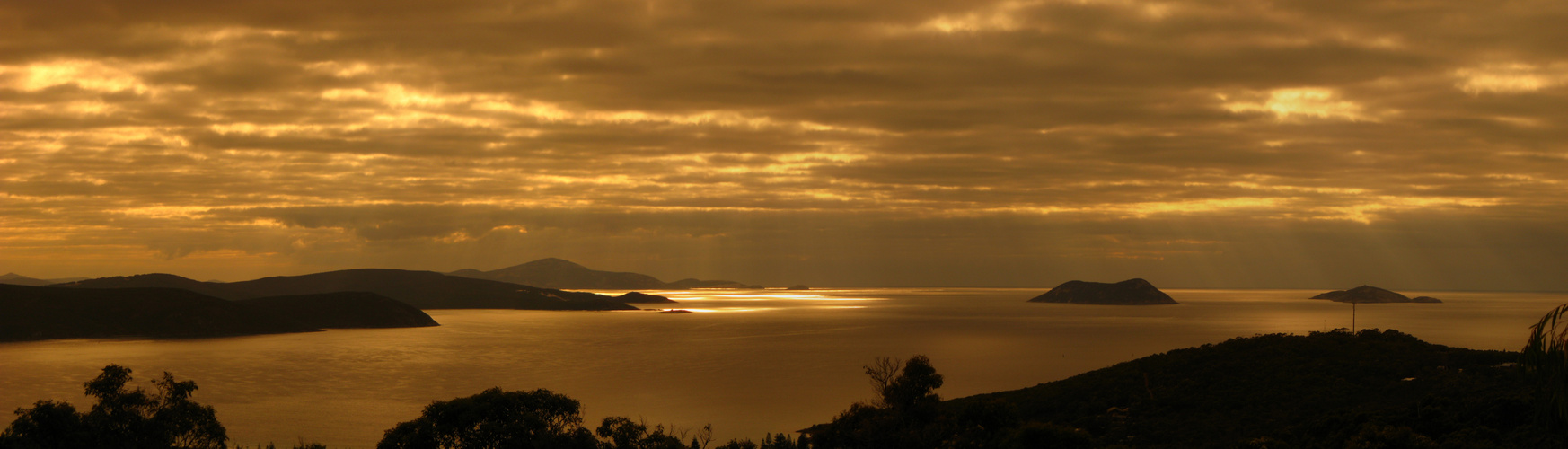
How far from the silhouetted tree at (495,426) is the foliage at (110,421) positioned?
10625mm

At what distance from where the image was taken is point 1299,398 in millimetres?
69688

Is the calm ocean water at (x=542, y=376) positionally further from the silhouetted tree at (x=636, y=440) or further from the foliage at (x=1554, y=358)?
the foliage at (x=1554, y=358)

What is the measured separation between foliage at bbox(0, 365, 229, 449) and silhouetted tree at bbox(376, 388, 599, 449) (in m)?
10.6

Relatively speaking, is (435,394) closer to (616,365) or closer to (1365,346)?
(616,365)

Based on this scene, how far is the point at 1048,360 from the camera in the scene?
161 meters

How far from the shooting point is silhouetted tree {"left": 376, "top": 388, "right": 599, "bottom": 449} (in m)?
51.9

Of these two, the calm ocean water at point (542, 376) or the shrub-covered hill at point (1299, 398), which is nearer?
the shrub-covered hill at point (1299, 398)

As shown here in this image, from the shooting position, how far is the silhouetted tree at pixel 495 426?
170ft

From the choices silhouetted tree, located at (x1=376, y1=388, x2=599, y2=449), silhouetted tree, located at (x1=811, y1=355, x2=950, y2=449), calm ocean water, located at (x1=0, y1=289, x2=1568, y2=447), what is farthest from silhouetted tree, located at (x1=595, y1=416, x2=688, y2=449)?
calm ocean water, located at (x1=0, y1=289, x2=1568, y2=447)

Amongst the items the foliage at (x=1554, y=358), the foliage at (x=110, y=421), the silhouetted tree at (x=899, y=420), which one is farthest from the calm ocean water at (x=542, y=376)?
the foliage at (x=1554, y=358)

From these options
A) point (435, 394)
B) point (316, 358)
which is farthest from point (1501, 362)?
point (316, 358)

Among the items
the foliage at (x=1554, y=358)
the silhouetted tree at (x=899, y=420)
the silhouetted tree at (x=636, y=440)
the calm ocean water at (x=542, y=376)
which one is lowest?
the calm ocean water at (x=542, y=376)

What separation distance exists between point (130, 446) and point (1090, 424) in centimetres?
6089

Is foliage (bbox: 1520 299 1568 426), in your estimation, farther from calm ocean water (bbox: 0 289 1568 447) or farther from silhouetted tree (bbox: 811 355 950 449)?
calm ocean water (bbox: 0 289 1568 447)
